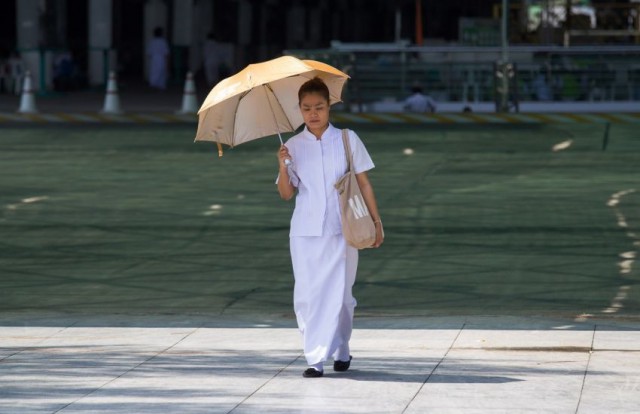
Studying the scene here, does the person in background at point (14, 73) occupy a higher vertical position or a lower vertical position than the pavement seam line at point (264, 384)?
higher

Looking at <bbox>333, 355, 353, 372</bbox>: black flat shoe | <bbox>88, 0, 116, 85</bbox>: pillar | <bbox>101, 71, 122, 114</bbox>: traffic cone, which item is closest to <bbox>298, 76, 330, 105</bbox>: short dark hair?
<bbox>333, 355, 353, 372</bbox>: black flat shoe

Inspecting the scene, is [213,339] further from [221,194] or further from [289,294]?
[221,194]

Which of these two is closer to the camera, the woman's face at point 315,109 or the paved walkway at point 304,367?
the paved walkway at point 304,367

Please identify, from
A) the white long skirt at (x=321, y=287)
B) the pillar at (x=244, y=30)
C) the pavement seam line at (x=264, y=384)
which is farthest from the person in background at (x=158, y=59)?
the white long skirt at (x=321, y=287)

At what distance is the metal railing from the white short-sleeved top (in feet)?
72.8

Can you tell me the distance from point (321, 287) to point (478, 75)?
916 inches

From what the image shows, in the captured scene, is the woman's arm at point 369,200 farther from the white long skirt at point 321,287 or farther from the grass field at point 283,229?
the grass field at point 283,229

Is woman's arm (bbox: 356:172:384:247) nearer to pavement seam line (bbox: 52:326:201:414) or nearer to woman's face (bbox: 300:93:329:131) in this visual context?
woman's face (bbox: 300:93:329:131)

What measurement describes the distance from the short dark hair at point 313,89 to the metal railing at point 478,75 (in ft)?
72.8

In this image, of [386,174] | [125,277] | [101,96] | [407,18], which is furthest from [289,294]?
[407,18]

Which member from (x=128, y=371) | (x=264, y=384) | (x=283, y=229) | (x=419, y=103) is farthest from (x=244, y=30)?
(x=264, y=384)

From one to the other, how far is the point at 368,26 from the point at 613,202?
7088 centimetres

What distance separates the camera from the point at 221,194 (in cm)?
1938

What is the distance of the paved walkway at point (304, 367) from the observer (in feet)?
26.3
